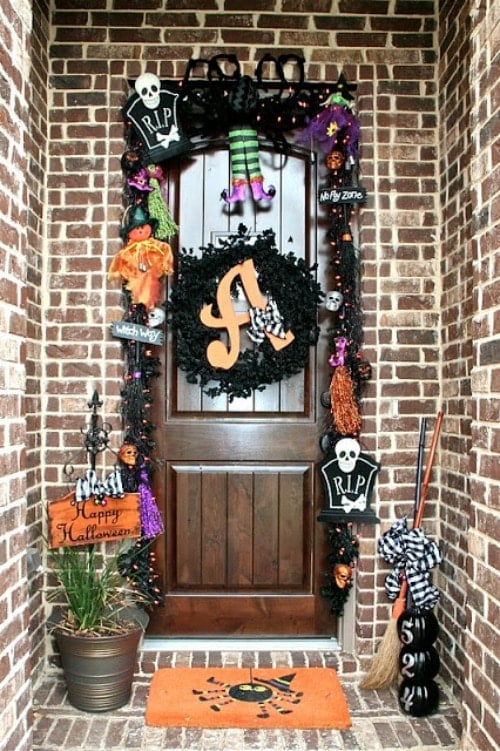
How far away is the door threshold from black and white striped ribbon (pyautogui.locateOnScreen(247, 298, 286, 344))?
1.43 m

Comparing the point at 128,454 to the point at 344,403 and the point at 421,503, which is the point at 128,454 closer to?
the point at 344,403

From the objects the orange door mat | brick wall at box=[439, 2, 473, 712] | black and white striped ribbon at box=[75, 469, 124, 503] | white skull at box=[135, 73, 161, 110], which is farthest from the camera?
white skull at box=[135, 73, 161, 110]

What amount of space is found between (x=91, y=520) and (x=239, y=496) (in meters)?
0.72

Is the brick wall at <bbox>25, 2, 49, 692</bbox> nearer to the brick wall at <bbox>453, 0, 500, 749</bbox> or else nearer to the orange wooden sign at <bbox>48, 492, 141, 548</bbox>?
the orange wooden sign at <bbox>48, 492, 141, 548</bbox>

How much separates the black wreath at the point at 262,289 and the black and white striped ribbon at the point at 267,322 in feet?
0.10

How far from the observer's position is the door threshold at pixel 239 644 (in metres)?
3.23

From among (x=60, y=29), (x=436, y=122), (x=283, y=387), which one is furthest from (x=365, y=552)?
(x=60, y=29)

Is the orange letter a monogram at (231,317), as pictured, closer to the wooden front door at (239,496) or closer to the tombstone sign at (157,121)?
the wooden front door at (239,496)

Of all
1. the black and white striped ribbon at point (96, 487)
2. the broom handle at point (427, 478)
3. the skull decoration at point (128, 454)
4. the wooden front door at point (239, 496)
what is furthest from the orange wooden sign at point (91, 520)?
the broom handle at point (427, 478)

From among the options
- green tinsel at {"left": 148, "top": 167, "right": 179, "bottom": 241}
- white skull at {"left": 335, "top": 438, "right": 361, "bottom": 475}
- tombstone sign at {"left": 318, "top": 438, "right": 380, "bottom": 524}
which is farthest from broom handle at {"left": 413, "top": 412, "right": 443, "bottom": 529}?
green tinsel at {"left": 148, "top": 167, "right": 179, "bottom": 241}

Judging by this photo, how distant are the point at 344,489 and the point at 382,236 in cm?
116

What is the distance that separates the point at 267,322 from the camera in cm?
318

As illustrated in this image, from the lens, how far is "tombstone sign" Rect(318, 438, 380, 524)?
3104 millimetres

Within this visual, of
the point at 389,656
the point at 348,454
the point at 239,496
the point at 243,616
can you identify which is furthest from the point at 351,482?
the point at 243,616
